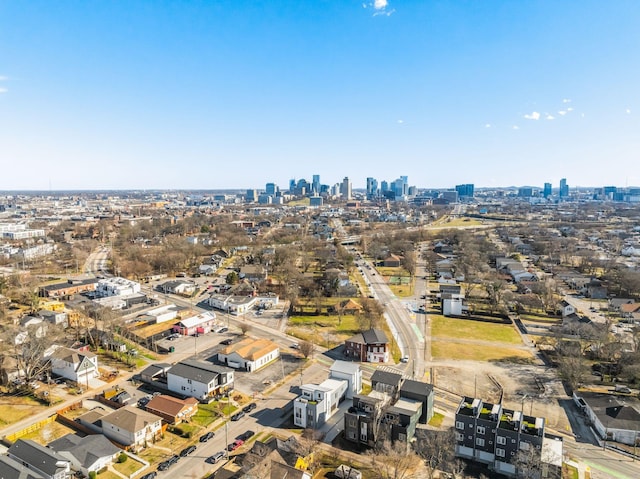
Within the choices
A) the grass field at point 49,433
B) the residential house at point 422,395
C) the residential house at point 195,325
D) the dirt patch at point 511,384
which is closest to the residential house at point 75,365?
the grass field at point 49,433

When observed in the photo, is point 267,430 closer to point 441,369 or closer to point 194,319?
point 441,369

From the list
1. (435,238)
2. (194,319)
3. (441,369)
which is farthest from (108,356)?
(435,238)

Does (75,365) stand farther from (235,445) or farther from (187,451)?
(235,445)

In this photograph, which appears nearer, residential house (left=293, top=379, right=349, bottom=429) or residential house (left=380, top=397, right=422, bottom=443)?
residential house (left=380, top=397, right=422, bottom=443)

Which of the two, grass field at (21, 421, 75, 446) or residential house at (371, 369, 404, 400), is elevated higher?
residential house at (371, 369, 404, 400)

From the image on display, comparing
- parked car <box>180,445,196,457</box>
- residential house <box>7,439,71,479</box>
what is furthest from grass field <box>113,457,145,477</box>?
residential house <box>7,439,71,479</box>

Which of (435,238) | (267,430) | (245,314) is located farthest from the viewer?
(435,238)

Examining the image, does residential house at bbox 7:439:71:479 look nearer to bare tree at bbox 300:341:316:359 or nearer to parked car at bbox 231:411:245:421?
parked car at bbox 231:411:245:421
